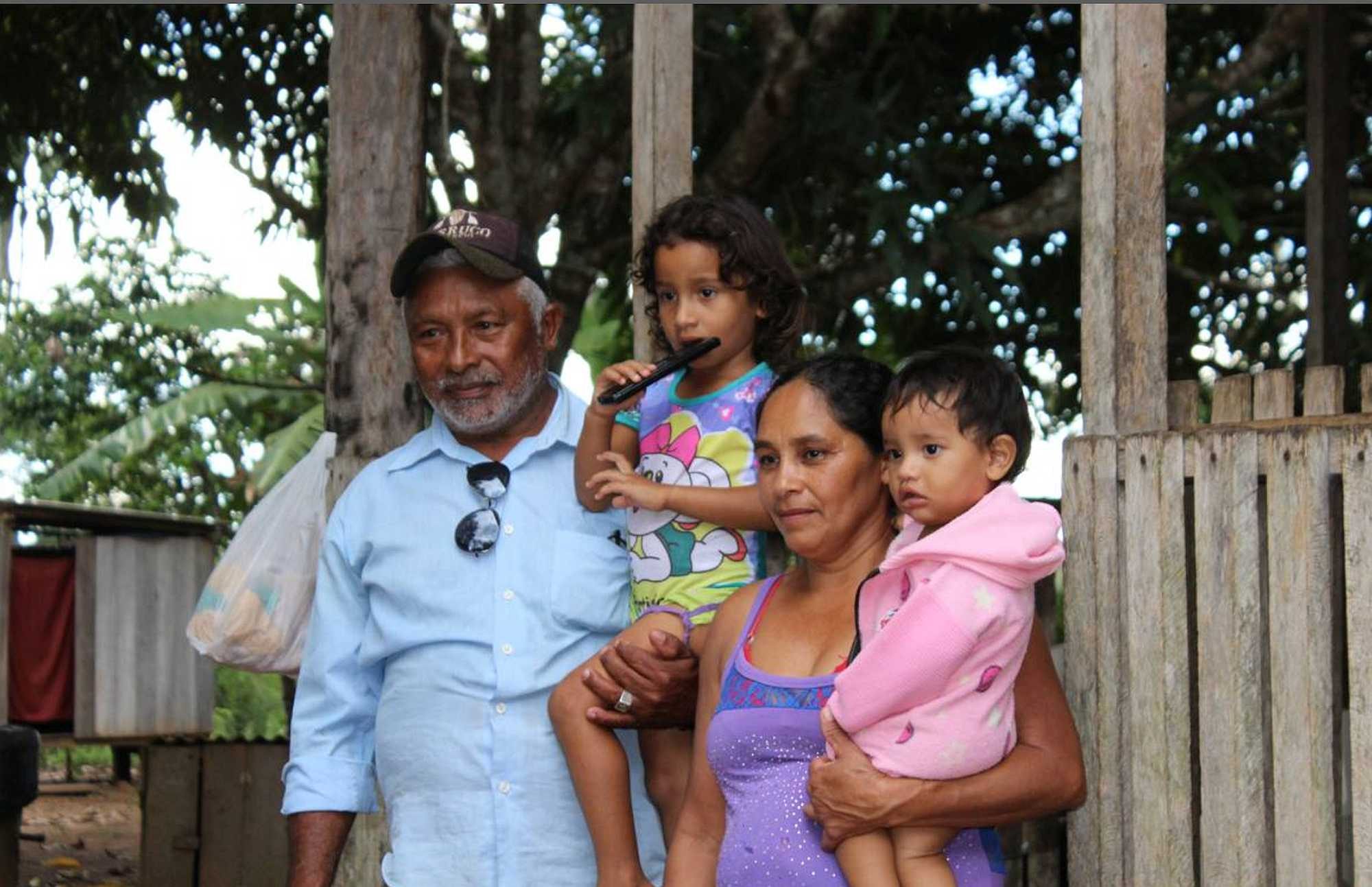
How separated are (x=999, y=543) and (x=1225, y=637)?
75cm

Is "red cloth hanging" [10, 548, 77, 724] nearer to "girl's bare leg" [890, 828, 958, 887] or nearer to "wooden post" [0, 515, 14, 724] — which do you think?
"wooden post" [0, 515, 14, 724]

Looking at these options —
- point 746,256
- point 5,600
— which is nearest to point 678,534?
point 746,256

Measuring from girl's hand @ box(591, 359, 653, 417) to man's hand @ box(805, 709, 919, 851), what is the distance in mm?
842

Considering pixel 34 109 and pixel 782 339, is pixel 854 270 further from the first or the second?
pixel 782 339

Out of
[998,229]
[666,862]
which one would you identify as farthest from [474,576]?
[998,229]

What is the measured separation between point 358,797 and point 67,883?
6321 millimetres

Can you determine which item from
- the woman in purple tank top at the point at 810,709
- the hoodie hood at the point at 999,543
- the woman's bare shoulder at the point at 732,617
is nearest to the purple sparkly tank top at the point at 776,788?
the woman in purple tank top at the point at 810,709

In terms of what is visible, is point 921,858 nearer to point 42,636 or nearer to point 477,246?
point 477,246

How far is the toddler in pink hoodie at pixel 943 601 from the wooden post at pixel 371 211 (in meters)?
2.64

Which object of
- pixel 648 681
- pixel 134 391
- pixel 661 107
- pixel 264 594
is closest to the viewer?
pixel 648 681

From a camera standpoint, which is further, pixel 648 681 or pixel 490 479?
pixel 490 479

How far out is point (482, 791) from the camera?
3.11 m

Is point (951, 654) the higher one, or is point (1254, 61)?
point (1254, 61)

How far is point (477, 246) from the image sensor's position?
320 cm
